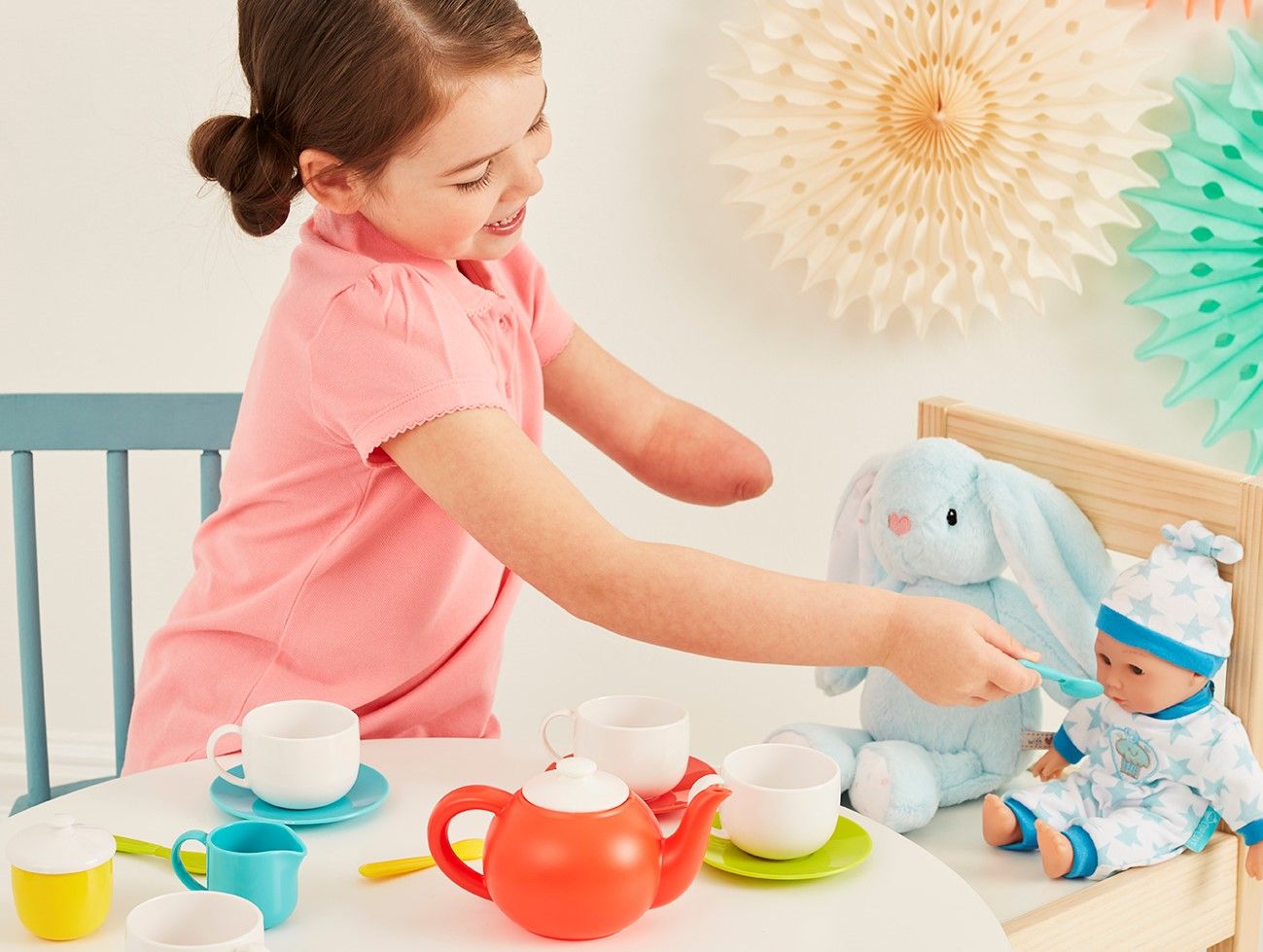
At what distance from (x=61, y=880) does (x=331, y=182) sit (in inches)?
20.3

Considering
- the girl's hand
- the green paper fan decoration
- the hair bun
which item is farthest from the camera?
the green paper fan decoration

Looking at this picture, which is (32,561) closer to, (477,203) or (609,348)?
(477,203)

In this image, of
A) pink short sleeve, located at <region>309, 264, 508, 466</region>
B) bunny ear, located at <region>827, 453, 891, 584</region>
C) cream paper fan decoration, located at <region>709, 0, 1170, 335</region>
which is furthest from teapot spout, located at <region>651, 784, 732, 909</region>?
cream paper fan decoration, located at <region>709, 0, 1170, 335</region>

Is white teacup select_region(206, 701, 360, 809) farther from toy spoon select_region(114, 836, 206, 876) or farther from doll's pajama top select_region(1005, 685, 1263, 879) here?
doll's pajama top select_region(1005, 685, 1263, 879)

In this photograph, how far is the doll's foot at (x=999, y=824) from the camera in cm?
116

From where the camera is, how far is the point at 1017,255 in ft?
5.49

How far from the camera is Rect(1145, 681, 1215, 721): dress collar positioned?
1146 millimetres

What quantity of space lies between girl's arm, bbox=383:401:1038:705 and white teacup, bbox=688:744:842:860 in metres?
0.11

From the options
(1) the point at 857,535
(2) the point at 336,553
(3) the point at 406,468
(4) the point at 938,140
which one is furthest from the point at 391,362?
(4) the point at 938,140

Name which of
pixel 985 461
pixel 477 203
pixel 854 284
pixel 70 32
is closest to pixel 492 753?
pixel 477 203

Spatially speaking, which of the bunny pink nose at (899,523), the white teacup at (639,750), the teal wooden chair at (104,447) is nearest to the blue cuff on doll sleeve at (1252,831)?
the bunny pink nose at (899,523)

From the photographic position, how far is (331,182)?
1044 millimetres

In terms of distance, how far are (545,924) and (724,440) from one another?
A: 69 centimetres

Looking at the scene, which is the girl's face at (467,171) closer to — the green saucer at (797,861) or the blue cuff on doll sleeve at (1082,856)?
the green saucer at (797,861)
